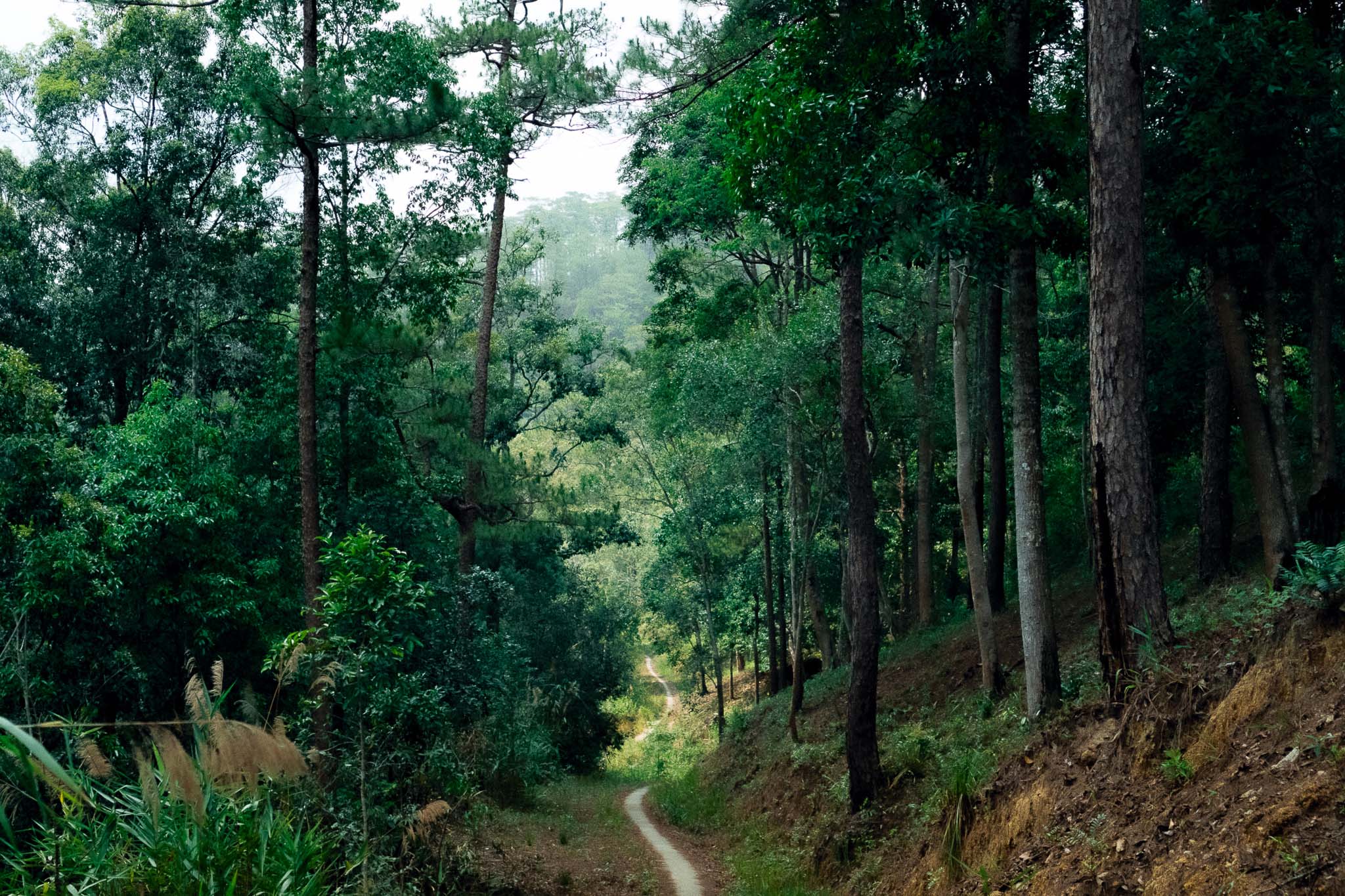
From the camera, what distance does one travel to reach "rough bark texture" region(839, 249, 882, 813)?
41.9 ft

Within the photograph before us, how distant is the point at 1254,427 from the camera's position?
13305 mm

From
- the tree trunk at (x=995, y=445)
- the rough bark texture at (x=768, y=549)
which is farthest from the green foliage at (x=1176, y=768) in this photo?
the rough bark texture at (x=768, y=549)

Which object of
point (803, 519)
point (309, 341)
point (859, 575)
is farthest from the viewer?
point (803, 519)

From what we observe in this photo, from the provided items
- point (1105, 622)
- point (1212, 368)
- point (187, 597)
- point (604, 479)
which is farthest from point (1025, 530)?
point (604, 479)

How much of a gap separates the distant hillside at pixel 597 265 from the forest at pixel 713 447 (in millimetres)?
55987

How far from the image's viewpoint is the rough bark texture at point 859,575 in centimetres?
1277

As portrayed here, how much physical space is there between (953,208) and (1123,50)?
7.55 ft

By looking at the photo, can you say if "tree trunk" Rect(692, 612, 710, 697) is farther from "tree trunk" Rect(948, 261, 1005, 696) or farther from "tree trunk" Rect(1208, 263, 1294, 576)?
"tree trunk" Rect(1208, 263, 1294, 576)

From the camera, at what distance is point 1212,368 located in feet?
46.9

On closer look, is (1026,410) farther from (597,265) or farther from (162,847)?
(597,265)

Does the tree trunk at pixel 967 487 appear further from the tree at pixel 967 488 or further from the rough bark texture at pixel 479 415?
the rough bark texture at pixel 479 415

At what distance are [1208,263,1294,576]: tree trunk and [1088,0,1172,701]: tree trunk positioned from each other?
618 centimetres

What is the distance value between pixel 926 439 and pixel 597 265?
134 m

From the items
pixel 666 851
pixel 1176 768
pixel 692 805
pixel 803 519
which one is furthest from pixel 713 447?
pixel 1176 768
